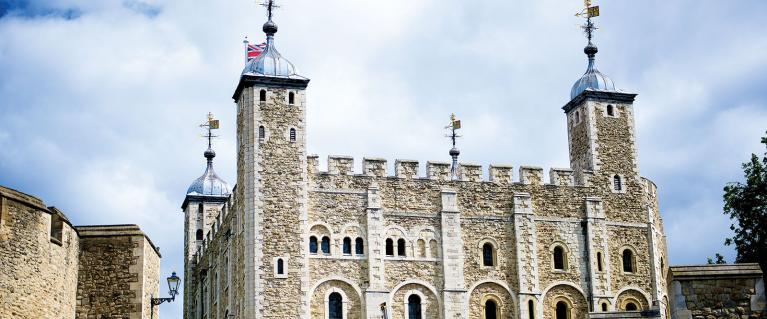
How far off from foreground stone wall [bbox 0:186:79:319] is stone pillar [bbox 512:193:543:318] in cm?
2674

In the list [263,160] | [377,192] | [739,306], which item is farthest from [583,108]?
[739,306]

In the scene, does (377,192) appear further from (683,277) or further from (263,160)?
(683,277)

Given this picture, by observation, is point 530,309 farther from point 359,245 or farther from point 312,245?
point 312,245

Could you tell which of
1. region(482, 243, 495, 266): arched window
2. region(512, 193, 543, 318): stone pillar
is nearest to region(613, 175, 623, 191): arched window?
region(512, 193, 543, 318): stone pillar

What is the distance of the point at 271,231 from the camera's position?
1898 inches

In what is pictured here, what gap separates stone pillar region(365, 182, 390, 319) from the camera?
160 feet

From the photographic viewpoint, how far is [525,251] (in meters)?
51.4

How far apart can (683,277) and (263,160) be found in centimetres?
2875

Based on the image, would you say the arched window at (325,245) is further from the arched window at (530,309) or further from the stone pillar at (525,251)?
the arched window at (530,309)

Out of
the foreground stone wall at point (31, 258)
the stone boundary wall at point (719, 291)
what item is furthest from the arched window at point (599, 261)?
the stone boundary wall at point (719, 291)

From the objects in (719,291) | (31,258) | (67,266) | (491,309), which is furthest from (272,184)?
(719,291)

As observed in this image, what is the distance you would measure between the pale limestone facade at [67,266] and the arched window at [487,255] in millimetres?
22051

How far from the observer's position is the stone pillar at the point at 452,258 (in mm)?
49781

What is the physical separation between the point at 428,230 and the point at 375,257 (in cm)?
247
